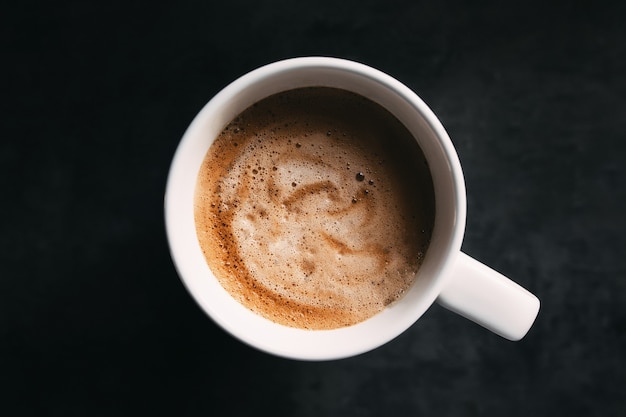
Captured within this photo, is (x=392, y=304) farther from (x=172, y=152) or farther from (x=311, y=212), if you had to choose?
(x=172, y=152)

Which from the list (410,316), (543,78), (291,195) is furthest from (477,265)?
(543,78)

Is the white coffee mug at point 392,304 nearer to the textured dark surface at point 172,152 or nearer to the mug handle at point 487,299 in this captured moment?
the mug handle at point 487,299

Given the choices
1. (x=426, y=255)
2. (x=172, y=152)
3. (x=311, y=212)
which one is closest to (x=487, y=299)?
(x=426, y=255)

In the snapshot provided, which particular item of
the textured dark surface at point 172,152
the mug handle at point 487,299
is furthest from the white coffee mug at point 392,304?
the textured dark surface at point 172,152

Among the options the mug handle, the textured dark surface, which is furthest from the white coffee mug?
the textured dark surface

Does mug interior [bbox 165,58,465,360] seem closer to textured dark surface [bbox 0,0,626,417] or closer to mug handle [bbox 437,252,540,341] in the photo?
mug handle [bbox 437,252,540,341]

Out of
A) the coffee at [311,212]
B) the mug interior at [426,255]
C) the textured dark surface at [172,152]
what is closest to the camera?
the mug interior at [426,255]
